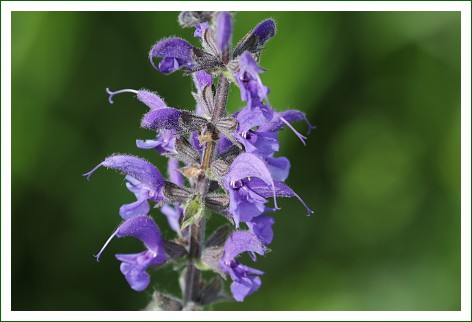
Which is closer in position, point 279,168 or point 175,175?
point 279,168

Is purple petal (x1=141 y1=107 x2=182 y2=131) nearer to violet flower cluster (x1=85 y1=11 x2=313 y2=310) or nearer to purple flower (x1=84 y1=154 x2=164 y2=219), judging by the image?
violet flower cluster (x1=85 y1=11 x2=313 y2=310)

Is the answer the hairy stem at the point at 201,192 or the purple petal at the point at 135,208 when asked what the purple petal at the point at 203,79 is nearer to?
the hairy stem at the point at 201,192

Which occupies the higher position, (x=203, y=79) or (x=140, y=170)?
(x=203, y=79)

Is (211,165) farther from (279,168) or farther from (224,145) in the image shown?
(279,168)

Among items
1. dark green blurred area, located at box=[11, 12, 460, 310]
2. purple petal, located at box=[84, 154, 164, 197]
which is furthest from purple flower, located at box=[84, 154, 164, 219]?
dark green blurred area, located at box=[11, 12, 460, 310]

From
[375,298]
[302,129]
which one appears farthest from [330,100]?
[375,298]

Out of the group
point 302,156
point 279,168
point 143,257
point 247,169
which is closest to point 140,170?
point 143,257

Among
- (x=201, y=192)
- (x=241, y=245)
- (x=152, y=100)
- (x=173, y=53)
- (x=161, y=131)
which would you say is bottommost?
(x=241, y=245)

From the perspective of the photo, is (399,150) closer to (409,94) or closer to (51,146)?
(409,94)
